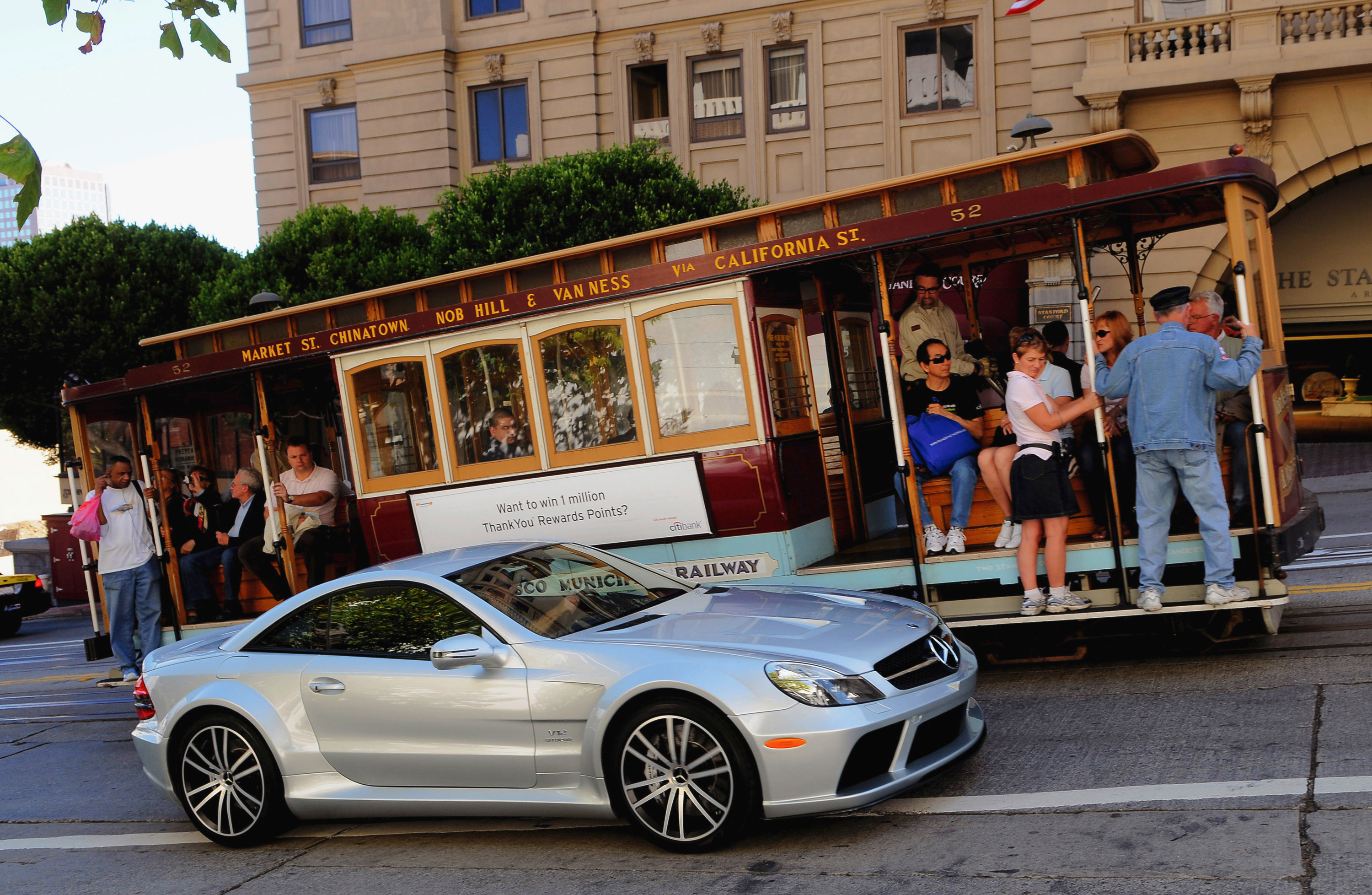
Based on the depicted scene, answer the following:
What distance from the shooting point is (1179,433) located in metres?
6.86

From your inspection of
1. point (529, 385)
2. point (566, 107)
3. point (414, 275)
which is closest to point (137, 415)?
point (529, 385)

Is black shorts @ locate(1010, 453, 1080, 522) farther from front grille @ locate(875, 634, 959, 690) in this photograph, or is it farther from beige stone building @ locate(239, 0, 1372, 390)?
beige stone building @ locate(239, 0, 1372, 390)

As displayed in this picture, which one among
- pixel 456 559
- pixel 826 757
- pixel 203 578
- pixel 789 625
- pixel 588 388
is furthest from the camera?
pixel 203 578

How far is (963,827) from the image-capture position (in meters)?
5.06

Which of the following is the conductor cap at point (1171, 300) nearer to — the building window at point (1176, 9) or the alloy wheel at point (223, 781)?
the alloy wheel at point (223, 781)

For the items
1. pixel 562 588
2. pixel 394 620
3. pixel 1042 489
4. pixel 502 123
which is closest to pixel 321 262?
pixel 502 123

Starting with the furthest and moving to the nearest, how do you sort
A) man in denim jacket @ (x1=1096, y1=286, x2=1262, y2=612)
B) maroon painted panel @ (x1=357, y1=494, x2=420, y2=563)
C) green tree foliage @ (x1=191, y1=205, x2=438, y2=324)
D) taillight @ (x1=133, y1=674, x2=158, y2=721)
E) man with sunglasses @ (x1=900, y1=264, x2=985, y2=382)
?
green tree foliage @ (x1=191, y1=205, x2=438, y2=324), maroon painted panel @ (x1=357, y1=494, x2=420, y2=563), man with sunglasses @ (x1=900, y1=264, x2=985, y2=382), man in denim jacket @ (x1=1096, y1=286, x2=1262, y2=612), taillight @ (x1=133, y1=674, x2=158, y2=721)

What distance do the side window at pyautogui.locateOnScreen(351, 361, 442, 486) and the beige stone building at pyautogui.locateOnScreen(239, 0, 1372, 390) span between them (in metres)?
9.81

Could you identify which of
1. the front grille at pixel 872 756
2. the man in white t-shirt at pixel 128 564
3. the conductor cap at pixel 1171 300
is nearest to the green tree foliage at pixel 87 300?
the man in white t-shirt at pixel 128 564

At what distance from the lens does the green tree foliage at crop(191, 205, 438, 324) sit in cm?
2083

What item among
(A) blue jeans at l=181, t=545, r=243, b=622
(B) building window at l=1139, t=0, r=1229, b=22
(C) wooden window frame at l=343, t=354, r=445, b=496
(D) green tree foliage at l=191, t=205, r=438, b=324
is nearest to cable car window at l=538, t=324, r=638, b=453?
(C) wooden window frame at l=343, t=354, r=445, b=496

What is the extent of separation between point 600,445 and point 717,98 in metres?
15.2

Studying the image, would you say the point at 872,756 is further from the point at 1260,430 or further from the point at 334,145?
the point at 334,145

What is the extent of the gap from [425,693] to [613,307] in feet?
12.4
